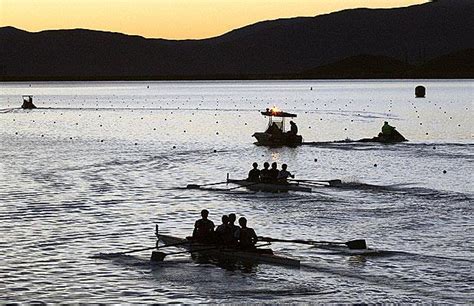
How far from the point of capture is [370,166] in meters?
67.1

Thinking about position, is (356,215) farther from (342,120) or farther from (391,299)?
(342,120)

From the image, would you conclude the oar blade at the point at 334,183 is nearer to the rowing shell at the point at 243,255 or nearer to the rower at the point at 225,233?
the rowing shell at the point at 243,255

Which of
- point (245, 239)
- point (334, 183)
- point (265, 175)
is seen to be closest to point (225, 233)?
point (245, 239)

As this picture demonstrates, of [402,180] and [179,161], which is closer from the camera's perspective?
[402,180]

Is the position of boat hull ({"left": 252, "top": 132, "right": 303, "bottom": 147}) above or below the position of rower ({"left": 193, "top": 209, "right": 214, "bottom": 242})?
above

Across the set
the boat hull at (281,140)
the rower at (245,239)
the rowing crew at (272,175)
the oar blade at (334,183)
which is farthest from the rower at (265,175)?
the boat hull at (281,140)

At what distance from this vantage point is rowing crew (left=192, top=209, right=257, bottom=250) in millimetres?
33062

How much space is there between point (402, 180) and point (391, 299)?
30.5 metres

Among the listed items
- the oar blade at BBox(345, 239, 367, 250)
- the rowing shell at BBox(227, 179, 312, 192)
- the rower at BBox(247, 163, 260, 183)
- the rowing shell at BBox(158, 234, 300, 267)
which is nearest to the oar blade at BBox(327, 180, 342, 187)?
the rowing shell at BBox(227, 179, 312, 192)

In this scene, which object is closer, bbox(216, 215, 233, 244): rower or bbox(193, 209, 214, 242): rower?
bbox(216, 215, 233, 244): rower

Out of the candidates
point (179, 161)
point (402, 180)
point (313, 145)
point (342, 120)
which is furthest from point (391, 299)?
point (342, 120)

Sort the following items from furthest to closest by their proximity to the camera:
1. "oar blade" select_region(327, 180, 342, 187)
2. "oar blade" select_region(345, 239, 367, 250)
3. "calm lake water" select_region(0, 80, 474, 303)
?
"oar blade" select_region(327, 180, 342, 187) → "oar blade" select_region(345, 239, 367, 250) → "calm lake water" select_region(0, 80, 474, 303)

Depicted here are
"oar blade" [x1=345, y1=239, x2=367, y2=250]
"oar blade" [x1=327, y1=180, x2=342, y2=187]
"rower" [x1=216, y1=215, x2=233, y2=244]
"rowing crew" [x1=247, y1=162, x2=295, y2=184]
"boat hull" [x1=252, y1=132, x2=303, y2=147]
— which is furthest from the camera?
"boat hull" [x1=252, y1=132, x2=303, y2=147]

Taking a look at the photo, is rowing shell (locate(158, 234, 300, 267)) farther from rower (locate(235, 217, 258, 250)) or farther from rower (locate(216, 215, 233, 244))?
rower (locate(216, 215, 233, 244))
